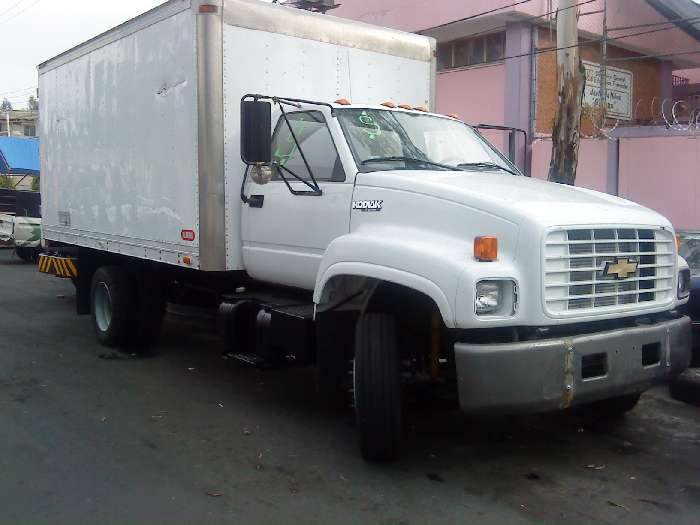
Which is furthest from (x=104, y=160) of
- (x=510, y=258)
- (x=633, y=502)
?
(x=633, y=502)

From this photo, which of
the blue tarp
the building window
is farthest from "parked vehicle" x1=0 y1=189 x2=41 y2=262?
the building window

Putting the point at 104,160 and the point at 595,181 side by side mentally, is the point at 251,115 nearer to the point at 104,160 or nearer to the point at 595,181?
the point at 104,160

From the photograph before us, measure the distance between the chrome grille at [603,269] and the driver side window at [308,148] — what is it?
1.76 m

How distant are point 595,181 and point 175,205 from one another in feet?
35.8

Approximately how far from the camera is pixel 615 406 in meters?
5.93

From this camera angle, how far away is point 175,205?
22.3 ft

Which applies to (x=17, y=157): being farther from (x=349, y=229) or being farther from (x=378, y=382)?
(x=378, y=382)

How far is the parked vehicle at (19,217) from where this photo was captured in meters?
17.0

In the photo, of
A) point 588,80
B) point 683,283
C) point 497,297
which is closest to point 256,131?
point 497,297

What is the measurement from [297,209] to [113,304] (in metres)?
3.23

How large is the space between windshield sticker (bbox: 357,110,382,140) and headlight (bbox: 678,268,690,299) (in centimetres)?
243

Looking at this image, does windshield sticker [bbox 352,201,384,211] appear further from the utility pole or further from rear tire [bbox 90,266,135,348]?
the utility pole

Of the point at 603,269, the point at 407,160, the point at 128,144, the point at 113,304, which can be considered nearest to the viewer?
the point at 603,269

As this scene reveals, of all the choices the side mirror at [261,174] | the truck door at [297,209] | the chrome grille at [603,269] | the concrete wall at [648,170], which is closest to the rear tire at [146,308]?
the truck door at [297,209]
